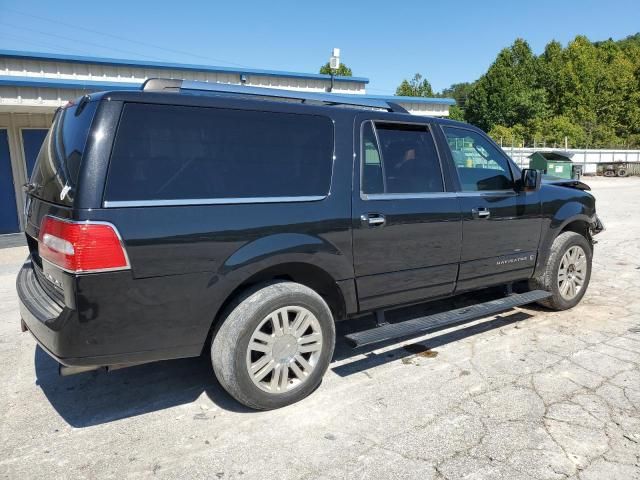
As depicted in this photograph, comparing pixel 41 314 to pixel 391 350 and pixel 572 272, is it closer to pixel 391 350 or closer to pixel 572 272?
pixel 391 350

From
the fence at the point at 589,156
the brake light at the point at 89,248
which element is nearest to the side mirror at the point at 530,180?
the brake light at the point at 89,248

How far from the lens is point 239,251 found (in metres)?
3.04

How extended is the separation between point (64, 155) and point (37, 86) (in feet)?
25.3

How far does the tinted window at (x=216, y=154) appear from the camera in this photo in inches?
110

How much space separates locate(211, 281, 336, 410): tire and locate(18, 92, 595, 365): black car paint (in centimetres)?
14

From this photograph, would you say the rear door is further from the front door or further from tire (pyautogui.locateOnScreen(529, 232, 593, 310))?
tire (pyautogui.locateOnScreen(529, 232, 593, 310))

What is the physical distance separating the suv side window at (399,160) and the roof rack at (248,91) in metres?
0.26

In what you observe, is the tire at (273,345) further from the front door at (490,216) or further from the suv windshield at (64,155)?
the front door at (490,216)

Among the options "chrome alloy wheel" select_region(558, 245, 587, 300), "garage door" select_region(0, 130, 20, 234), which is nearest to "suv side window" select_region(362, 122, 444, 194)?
"chrome alloy wheel" select_region(558, 245, 587, 300)

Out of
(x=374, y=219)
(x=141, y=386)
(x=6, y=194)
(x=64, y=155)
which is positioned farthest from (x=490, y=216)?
(x=6, y=194)

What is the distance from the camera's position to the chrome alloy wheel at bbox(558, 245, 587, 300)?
5215 millimetres

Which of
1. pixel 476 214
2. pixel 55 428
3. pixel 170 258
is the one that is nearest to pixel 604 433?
pixel 476 214

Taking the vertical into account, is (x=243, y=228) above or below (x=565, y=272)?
above

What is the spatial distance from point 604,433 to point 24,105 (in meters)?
10.2
